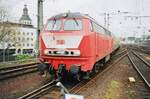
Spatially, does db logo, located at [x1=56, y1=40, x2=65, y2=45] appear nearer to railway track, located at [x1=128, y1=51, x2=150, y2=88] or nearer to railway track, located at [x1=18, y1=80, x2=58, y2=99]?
railway track, located at [x1=18, y1=80, x2=58, y2=99]

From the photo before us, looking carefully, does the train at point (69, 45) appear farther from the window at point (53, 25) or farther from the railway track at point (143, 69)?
the railway track at point (143, 69)

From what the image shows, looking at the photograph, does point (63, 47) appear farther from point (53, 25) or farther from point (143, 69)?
point (143, 69)

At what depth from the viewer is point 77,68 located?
11.2m

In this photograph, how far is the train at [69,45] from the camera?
37.6ft

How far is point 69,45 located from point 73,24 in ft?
3.41

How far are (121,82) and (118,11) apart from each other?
26001mm

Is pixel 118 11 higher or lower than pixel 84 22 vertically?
higher

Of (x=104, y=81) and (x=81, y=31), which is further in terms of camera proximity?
(x=104, y=81)

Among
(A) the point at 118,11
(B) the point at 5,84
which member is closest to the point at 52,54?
(B) the point at 5,84

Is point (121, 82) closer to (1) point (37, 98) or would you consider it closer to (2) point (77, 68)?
(2) point (77, 68)

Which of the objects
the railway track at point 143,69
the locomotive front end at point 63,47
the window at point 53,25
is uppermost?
the window at point 53,25

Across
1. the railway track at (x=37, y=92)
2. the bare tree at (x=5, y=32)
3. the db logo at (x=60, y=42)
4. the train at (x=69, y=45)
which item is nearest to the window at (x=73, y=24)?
the train at (x=69, y=45)

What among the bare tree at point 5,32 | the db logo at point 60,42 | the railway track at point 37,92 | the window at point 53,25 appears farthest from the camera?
→ the bare tree at point 5,32

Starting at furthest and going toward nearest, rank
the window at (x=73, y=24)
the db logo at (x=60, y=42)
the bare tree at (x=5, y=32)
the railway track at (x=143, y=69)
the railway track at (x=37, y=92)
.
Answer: the bare tree at (x=5, y=32) < the railway track at (x=143, y=69) < the window at (x=73, y=24) < the db logo at (x=60, y=42) < the railway track at (x=37, y=92)
